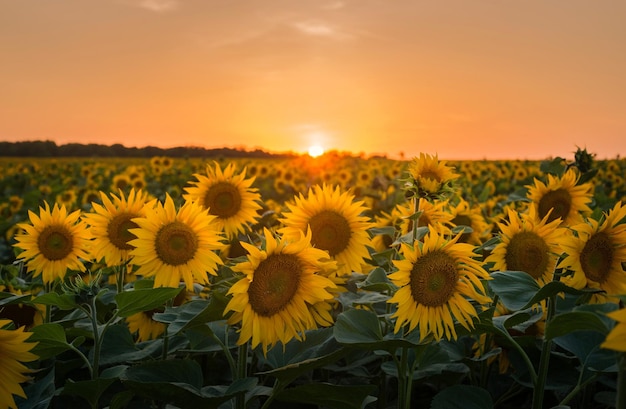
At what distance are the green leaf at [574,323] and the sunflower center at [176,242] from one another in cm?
163

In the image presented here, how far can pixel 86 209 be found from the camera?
1043cm

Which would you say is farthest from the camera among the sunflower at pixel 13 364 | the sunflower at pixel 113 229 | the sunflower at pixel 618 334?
the sunflower at pixel 113 229

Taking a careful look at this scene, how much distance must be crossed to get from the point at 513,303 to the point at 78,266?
2.63m

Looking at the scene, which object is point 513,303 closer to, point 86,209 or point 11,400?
point 11,400

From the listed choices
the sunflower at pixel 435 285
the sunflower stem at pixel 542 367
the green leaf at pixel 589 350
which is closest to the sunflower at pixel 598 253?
the sunflower stem at pixel 542 367

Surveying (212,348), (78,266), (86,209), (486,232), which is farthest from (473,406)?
(86,209)

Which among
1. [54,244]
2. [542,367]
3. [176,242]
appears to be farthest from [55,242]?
[542,367]

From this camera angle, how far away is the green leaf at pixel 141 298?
2229 millimetres

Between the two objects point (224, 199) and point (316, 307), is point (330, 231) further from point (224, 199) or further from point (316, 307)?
point (224, 199)

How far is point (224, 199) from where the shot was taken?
12.9 ft

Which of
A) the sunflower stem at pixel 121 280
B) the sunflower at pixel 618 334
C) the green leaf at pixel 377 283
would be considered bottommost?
the sunflower stem at pixel 121 280

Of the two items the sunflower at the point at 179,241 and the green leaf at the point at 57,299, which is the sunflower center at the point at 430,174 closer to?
the sunflower at the point at 179,241

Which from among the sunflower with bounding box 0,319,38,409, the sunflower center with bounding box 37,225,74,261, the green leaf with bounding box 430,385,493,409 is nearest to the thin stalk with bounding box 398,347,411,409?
the green leaf with bounding box 430,385,493,409

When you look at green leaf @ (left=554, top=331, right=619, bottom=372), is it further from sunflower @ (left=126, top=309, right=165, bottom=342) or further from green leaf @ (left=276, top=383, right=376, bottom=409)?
sunflower @ (left=126, top=309, right=165, bottom=342)
